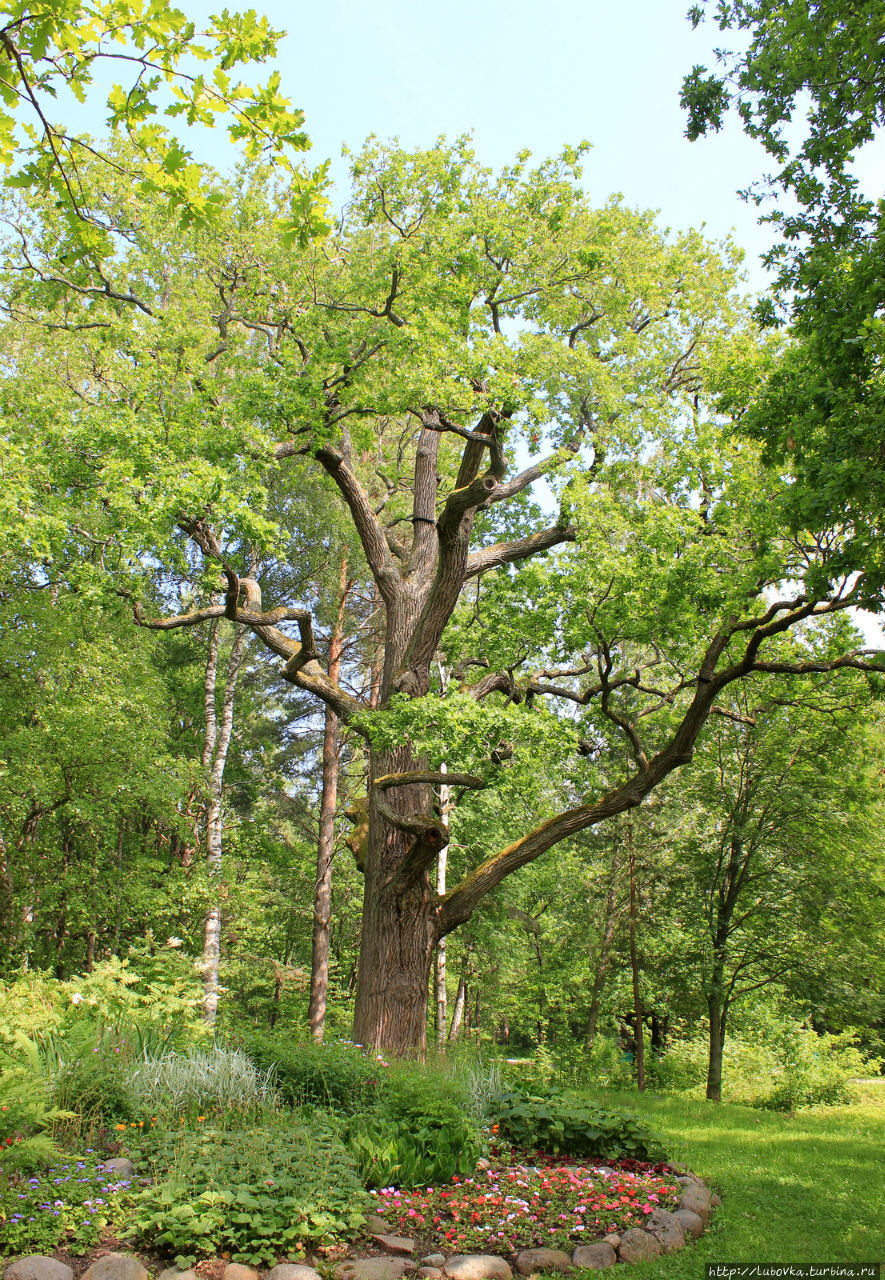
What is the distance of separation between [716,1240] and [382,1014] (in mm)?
4011

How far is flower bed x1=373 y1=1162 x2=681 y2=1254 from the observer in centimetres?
443

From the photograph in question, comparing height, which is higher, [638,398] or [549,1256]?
[638,398]

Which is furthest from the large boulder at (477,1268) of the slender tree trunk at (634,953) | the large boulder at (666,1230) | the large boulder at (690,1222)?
the slender tree trunk at (634,953)

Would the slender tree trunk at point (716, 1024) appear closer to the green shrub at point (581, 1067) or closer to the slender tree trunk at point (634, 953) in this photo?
the slender tree trunk at point (634, 953)

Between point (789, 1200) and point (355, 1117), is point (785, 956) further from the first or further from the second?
point (355, 1117)

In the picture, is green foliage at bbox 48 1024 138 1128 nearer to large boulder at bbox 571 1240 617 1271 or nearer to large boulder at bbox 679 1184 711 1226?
large boulder at bbox 571 1240 617 1271

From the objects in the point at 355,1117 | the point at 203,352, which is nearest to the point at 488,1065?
the point at 355,1117

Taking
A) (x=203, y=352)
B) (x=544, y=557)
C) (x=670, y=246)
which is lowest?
(x=544, y=557)

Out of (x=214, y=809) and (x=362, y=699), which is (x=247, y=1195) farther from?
(x=362, y=699)

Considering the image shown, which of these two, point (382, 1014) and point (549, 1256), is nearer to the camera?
point (549, 1256)

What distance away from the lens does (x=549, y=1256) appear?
4223mm

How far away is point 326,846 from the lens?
Result: 1514 centimetres

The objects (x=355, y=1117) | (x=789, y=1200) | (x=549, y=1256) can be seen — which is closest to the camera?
(x=549, y=1256)

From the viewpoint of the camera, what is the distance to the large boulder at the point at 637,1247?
14.4ft
